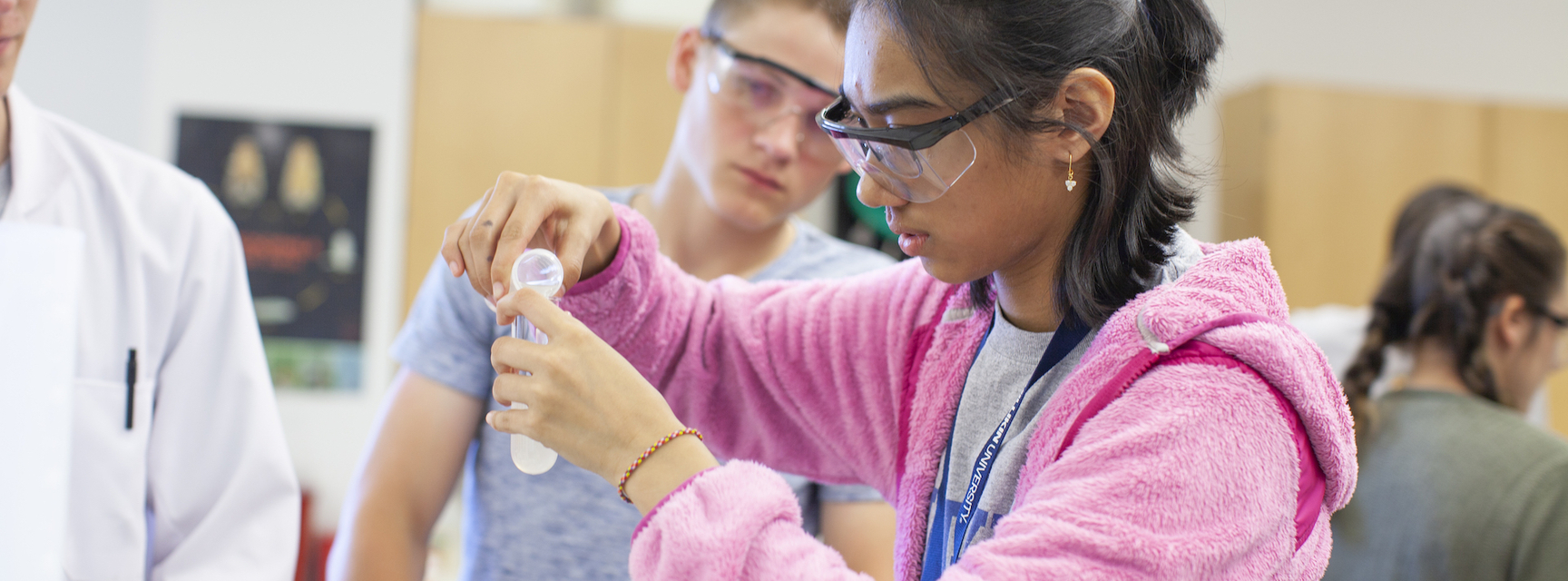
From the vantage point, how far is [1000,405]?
88cm

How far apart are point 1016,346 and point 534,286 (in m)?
0.39

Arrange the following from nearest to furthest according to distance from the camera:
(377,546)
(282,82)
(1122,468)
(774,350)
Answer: (1122,468) < (774,350) < (377,546) < (282,82)

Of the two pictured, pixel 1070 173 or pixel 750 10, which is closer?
pixel 1070 173

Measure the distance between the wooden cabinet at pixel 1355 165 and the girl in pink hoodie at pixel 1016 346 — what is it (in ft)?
9.22

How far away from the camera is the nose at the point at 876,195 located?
0.84 metres

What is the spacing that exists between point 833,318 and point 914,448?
0.16 metres

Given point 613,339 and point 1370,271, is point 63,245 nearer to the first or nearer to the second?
point 613,339

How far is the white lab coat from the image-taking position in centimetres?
106

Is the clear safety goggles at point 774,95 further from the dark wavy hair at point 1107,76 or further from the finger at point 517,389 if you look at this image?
the finger at point 517,389

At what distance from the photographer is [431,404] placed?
48.3 inches

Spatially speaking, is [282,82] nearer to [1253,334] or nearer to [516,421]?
[516,421]

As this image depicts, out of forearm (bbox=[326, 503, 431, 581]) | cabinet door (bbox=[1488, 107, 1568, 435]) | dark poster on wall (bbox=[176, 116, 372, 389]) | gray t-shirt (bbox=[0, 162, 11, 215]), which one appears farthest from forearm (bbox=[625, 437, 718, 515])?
cabinet door (bbox=[1488, 107, 1568, 435])

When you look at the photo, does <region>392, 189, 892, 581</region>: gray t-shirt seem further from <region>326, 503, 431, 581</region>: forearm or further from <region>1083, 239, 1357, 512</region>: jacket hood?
<region>1083, 239, 1357, 512</region>: jacket hood

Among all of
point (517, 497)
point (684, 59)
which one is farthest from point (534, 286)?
point (684, 59)
